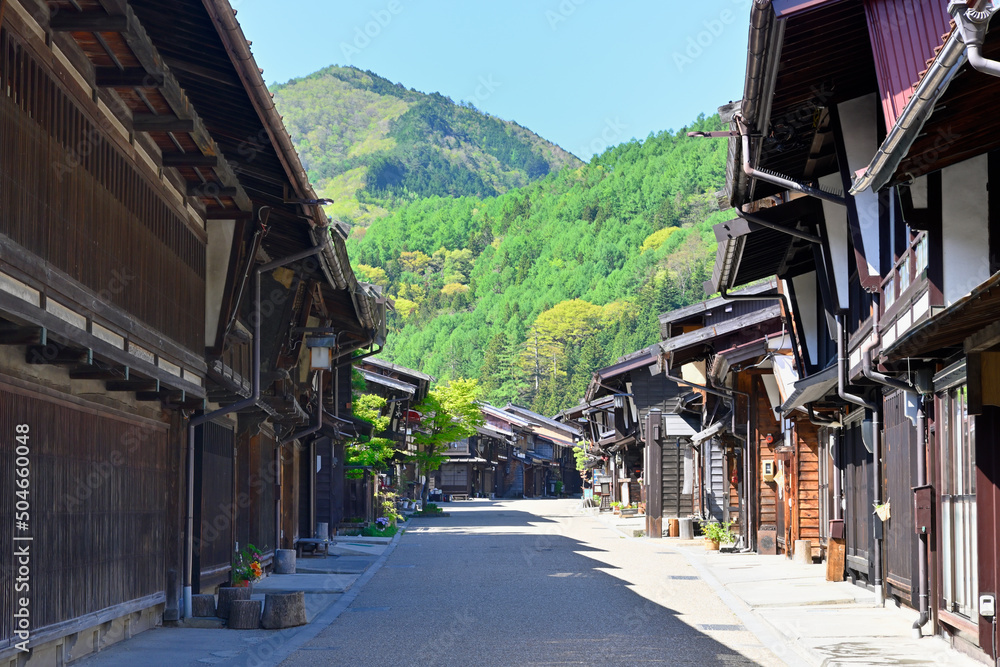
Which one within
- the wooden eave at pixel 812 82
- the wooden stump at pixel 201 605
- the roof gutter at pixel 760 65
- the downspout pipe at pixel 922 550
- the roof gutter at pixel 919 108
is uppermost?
the wooden eave at pixel 812 82

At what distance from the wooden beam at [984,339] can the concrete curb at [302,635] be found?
754 centimetres

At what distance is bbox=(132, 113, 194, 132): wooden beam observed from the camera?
11344mm

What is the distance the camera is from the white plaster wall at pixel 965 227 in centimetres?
1052

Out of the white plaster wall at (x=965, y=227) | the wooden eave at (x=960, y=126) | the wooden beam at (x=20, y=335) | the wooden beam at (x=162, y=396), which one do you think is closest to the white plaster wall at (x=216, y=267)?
the wooden beam at (x=162, y=396)

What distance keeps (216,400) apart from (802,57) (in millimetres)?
10331

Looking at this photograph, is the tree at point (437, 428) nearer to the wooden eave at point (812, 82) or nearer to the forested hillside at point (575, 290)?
the wooden eave at point (812, 82)

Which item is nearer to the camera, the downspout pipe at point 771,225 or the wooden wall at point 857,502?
the downspout pipe at point 771,225

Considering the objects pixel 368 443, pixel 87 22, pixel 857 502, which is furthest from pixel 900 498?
pixel 368 443

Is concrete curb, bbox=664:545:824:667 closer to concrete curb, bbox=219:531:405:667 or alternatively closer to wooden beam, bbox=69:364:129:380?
concrete curb, bbox=219:531:405:667

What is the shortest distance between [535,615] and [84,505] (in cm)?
719

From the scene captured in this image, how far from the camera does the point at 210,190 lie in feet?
48.6

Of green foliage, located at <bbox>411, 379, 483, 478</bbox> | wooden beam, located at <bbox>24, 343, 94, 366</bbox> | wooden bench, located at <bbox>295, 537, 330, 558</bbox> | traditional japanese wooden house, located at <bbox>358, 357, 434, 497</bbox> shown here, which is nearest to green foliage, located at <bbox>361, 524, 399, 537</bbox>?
traditional japanese wooden house, located at <bbox>358, 357, 434, 497</bbox>

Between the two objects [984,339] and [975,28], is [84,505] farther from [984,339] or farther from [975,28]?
[975,28]

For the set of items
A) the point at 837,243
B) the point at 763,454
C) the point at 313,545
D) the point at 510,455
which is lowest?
the point at 313,545
